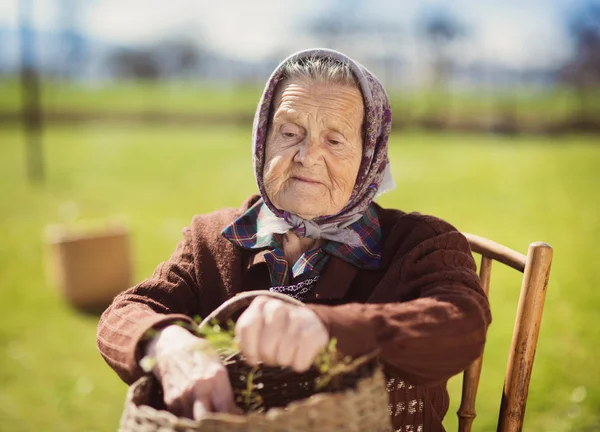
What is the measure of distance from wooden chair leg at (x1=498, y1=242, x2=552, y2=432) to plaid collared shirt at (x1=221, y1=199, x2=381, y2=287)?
44 cm

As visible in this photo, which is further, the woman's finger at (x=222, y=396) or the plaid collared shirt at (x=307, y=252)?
the plaid collared shirt at (x=307, y=252)

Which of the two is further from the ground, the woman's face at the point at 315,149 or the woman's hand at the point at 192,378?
the woman's face at the point at 315,149

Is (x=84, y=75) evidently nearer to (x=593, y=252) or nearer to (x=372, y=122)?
(x=593, y=252)

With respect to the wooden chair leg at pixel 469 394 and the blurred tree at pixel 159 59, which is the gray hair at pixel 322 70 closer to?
the wooden chair leg at pixel 469 394

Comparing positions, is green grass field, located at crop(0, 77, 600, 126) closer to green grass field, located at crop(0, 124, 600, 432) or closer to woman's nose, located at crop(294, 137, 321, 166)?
green grass field, located at crop(0, 124, 600, 432)

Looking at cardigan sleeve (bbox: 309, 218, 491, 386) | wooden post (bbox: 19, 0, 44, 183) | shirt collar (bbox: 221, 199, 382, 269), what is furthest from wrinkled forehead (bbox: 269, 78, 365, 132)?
wooden post (bbox: 19, 0, 44, 183)

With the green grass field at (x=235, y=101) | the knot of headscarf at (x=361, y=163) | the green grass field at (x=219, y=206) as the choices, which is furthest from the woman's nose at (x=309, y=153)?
the green grass field at (x=235, y=101)

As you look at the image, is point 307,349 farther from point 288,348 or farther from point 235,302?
point 235,302

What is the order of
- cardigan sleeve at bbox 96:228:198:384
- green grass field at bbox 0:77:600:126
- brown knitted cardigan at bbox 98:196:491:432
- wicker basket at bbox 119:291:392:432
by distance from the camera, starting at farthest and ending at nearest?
green grass field at bbox 0:77:600:126 → cardigan sleeve at bbox 96:228:198:384 → brown knitted cardigan at bbox 98:196:491:432 → wicker basket at bbox 119:291:392:432

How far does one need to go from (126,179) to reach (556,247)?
9137mm

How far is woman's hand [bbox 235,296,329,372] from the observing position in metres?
1.34

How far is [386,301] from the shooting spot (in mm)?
1801

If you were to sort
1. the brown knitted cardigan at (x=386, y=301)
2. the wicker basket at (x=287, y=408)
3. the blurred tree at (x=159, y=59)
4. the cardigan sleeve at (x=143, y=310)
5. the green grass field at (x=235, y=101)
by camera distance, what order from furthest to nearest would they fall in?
1. the blurred tree at (x=159, y=59)
2. the green grass field at (x=235, y=101)
3. the cardigan sleeve at (x=143, y=310)
4. the brown knitted cardigan at (x=386, y=301)
5. the wicker basket at (x=287, y=408)

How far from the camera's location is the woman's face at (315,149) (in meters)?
1.93
